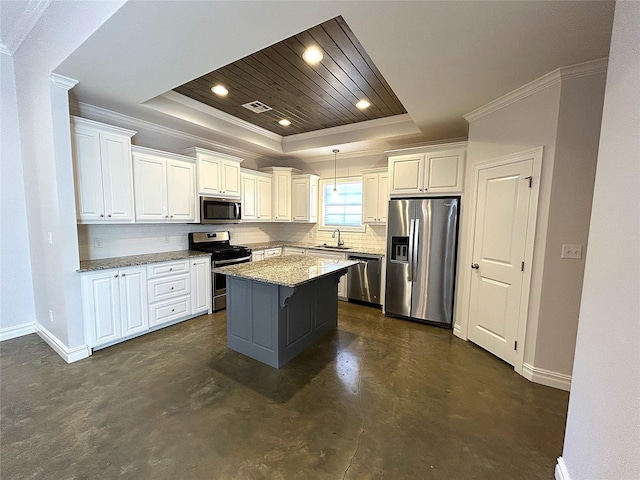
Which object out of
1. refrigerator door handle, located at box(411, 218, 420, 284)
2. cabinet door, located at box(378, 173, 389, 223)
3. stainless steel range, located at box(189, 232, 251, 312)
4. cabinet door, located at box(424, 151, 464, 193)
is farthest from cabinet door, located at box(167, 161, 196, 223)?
cabinet door, located at box(424, 151, 464, 193)

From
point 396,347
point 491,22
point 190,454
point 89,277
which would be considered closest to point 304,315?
point 396,347

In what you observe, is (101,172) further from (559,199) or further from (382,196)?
(559,199)

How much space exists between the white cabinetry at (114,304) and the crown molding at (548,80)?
4.42 meters

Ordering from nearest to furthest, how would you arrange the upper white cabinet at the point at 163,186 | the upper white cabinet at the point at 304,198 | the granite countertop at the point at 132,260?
the granite countertop at the point at 132,260 → the upper white cabinet at the point at 163,186 → the upper white cabinet at the point at 304,198

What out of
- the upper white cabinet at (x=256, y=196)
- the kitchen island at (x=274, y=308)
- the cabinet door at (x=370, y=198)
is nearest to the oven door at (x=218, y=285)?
the upper white cabinet at (x=256, y=196)

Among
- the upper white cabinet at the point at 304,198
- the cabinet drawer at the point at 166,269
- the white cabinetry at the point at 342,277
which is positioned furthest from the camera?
the upper white cabinet at the point at 304,198

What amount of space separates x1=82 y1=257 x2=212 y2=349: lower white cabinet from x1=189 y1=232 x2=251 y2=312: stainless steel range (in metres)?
0.11

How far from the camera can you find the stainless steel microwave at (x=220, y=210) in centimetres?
426

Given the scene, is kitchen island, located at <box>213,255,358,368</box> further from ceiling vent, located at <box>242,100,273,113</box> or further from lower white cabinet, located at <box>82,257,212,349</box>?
ceiling vent, located at <box>242,100,273,113</box>

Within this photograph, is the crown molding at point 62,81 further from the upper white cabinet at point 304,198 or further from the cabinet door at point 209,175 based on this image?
the upper white cabinet at point 304,198

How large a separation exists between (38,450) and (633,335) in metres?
3.30

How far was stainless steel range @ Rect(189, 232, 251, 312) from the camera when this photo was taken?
4195 millimetres

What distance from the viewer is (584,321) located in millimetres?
1500

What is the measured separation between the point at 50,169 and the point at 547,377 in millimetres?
5154
